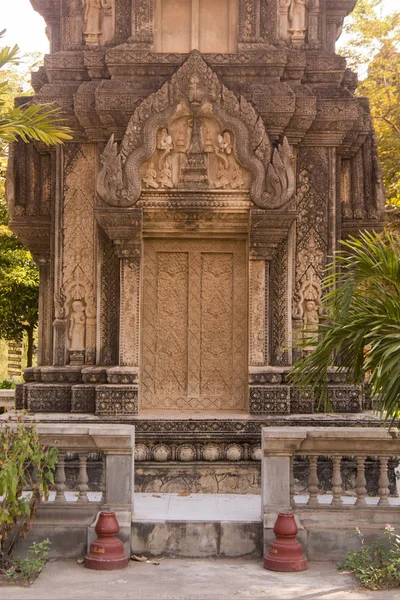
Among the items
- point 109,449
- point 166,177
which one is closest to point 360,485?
point 109,449

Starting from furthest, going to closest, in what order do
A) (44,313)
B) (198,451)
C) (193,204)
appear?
(44,313) < (193,204) < (198,451)

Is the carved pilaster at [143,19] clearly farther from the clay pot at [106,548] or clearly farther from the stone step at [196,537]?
the clay pot at [106,548]

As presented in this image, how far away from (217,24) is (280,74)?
113cm

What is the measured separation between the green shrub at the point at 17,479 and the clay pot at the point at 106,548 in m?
0.61

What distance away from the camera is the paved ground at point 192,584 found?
791 centimetres

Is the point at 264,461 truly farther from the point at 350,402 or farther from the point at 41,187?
the point at 41,187

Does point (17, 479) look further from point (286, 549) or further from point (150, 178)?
point (150, 178)

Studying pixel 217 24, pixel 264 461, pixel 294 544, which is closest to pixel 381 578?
pixel 294 544

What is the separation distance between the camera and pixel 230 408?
40.4 feet

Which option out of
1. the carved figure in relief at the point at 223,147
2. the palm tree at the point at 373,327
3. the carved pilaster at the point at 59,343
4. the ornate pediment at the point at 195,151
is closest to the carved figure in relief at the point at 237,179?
the ornate pediment at the point at 195,151

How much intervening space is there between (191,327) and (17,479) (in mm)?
4500

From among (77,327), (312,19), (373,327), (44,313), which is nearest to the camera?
(373,327)

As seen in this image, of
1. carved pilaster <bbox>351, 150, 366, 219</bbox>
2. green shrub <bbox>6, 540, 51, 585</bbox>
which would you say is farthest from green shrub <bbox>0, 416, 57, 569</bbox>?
carved pilaster <bbox>351, 150, 366, 219</bbox>

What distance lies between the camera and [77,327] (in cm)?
1232
